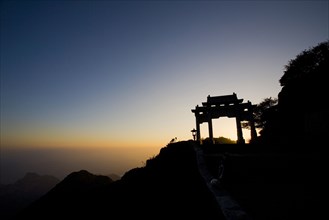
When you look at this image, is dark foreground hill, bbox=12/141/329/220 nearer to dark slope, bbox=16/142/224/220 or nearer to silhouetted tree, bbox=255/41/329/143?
dark slope, bbox=16/142/224/220

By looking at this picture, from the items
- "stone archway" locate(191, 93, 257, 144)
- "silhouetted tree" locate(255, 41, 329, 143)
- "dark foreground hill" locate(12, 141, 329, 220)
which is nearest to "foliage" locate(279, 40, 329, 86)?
"silhouetted tree" locate(255, 41, 329, 143)

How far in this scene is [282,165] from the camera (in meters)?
8.47

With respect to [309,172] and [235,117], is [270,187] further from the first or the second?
A: [235,117]

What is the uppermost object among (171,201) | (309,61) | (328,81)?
(309,61)

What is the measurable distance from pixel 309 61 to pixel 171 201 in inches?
1113

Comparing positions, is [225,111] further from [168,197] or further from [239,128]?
[168,197]

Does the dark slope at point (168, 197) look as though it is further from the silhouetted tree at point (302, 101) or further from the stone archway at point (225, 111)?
the silhouetted tree at point (302, 101)

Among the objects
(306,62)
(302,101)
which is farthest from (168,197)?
(306,62)

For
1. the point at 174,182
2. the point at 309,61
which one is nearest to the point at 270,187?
the point at 174,182

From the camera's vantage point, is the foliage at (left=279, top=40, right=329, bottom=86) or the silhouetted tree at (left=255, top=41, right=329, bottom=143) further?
the foliage at (left=279, top=40, right=329, bottom=86)

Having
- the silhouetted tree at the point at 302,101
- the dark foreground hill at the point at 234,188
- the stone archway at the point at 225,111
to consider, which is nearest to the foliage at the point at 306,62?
the silhouetted tree at the point at 302,101

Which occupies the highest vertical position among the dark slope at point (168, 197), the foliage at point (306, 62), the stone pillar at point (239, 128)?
the foliage at point (306, 62)

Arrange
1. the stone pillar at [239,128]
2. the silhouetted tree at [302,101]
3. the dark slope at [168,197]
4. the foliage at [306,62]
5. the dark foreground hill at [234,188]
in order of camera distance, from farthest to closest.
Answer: the foliage at [306,62] < the stone pillar at [239,128] < the silhouetted tree at [302,101] < the dark slope at [168,197] < the dark foreground hill at [234,188]

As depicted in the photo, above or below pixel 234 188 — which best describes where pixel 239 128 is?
above
